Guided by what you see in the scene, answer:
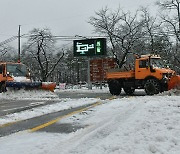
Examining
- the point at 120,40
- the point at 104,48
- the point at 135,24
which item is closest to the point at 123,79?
the point at 104,48

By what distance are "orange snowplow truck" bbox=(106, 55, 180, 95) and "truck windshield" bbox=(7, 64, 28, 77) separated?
6.13 metres

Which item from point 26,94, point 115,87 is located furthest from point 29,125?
point 115,87

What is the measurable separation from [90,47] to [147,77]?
1247cm

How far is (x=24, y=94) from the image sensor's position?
20.3 meters

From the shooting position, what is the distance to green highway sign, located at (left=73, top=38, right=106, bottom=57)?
32688 millimetres

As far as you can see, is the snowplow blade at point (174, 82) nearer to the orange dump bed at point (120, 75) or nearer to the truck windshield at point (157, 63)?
the truck windshield at point (157, 63)

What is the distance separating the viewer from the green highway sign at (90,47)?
3269 cm

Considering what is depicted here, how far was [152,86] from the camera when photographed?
2062 cm

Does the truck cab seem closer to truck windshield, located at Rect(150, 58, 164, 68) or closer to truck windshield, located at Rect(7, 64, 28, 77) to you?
truck windshield, located at Rect(150, 58, 164, 68)

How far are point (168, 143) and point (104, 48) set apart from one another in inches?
1079

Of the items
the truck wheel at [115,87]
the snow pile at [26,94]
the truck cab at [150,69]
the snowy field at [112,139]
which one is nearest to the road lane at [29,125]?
the snowy field at [112,139]

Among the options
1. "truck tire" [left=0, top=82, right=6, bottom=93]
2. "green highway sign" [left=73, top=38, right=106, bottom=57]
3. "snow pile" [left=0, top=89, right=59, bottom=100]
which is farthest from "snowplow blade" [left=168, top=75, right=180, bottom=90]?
"green highway sign" [left=73, top=38, right=106, bottom=57]

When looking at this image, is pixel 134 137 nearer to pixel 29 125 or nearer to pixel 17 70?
pixel 29 125

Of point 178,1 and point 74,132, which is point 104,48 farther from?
point 74,132
